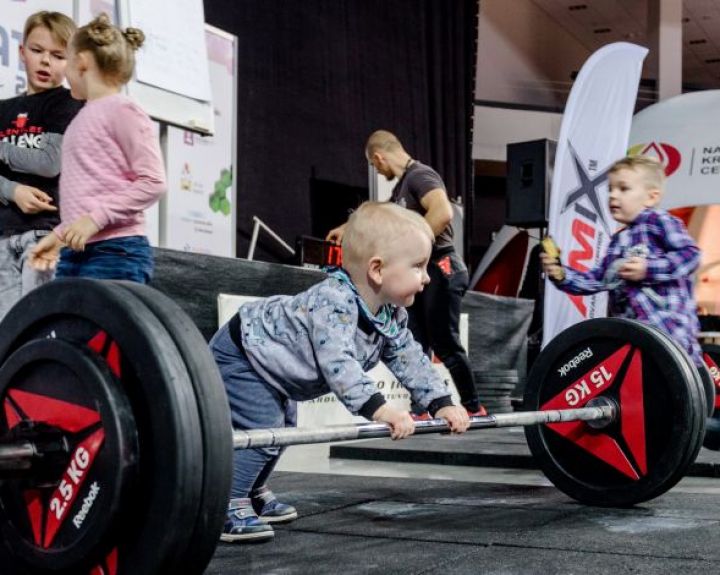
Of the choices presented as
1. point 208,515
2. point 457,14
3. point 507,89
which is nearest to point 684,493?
point 208,515

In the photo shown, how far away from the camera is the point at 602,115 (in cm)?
579

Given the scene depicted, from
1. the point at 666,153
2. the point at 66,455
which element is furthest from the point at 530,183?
the point at 66,455

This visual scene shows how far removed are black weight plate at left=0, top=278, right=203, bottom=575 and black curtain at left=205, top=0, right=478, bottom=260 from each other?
165 inches

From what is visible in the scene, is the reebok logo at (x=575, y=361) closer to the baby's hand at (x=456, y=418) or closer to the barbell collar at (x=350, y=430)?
the barbell collar at (x=350, y=430)

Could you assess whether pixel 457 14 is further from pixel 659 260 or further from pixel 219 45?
pixel 659 260

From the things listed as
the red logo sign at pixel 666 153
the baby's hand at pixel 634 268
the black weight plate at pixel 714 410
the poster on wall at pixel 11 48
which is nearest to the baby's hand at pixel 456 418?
the baby's hand at pixel 634 268

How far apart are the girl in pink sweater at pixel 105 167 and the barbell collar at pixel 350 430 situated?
0.72m

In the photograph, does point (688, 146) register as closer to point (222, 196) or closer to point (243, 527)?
point (222, 196)

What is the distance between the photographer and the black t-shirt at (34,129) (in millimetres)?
2184

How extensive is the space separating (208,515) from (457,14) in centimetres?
668

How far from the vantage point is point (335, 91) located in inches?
243

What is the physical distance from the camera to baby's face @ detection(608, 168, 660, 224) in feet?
8.86

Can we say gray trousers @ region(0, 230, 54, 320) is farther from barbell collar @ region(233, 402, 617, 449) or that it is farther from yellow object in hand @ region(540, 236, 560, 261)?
yellow object in hand @ region(540, 236, 560, 261)

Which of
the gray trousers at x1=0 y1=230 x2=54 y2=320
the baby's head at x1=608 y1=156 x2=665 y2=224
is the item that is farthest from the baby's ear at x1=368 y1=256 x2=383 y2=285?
the baby's head at x1=608 y1=156 x2=665 y2=224
